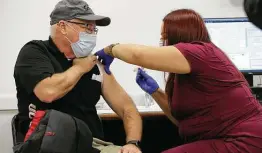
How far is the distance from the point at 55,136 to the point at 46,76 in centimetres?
39

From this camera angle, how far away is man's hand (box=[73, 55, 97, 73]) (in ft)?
6.42

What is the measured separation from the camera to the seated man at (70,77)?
1.84 metres

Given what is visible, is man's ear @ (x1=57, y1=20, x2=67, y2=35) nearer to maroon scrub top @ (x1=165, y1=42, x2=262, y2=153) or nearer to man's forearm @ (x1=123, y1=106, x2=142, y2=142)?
man's forearm @ (x1=123, y1=106, x2=142, y2=142)

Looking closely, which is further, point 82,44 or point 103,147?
point 82,44

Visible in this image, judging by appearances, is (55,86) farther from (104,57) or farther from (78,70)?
(104,57)

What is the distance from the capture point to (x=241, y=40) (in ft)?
8.63

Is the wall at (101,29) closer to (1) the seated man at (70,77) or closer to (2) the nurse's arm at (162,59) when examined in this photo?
(1) the seated man at (70,77)

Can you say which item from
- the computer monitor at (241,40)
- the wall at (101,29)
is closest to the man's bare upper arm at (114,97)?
the wall at (101,29)

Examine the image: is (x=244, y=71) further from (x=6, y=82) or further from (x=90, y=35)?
(x=6, y=82)

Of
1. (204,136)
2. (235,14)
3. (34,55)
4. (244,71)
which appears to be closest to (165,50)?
(204,136)

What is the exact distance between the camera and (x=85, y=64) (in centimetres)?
198

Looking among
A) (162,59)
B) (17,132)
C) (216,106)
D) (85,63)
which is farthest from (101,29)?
(216,106)

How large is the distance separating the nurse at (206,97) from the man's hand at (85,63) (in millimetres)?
320

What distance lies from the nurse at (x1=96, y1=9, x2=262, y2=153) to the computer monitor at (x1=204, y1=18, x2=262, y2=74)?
0.98 meters
